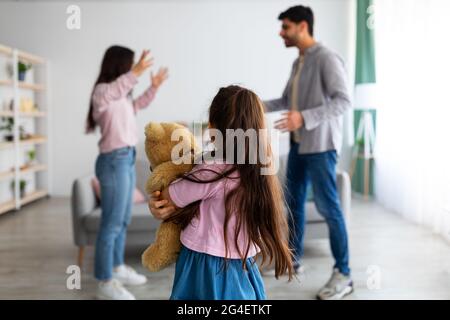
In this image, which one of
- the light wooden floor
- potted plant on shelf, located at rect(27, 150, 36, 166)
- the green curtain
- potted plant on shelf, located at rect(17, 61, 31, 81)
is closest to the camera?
the light wooden floor

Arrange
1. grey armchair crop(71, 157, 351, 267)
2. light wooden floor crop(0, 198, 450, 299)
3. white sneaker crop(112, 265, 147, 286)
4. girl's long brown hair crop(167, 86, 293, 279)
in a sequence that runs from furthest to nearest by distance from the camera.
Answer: grey armchair crop(71, 157, 351, 267), white sneaker crop(112, 265, 147, 286), light wooden floor crop(0, 198, 450, 299), girl's long brown hair crop(167, 86, 293, 279)

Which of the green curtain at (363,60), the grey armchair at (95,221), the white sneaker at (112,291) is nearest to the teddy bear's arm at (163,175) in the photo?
the white sneaker at (112,291)

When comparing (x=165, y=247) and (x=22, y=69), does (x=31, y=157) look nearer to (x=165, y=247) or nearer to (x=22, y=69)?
(x=22, y=69)

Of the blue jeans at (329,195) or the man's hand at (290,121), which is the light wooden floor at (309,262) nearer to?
the blue jeans at (329,195)

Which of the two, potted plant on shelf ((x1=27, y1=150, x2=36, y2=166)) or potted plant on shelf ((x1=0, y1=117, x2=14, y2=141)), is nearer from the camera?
potted plant on shelf ((x1=0, y1=117, x2=14, y2=141))

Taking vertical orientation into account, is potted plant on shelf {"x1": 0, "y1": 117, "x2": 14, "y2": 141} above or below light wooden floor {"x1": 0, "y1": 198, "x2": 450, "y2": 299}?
above

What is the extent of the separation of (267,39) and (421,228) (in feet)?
7.69

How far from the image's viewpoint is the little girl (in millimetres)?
972

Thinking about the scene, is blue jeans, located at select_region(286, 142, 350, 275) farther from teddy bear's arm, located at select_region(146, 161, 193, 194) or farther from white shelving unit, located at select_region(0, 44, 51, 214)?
white shelving unit, located at select_region(0, 44, 51, 214)

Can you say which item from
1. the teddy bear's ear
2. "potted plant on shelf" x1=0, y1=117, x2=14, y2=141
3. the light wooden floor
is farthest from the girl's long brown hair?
"potted plant on shelf" x1=0, y1=117, x2=14, y2=141

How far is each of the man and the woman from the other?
0.57 m

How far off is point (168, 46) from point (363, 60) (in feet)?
5.91

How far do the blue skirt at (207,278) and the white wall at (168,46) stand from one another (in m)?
3.45

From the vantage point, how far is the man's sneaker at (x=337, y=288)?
1.82 meters
